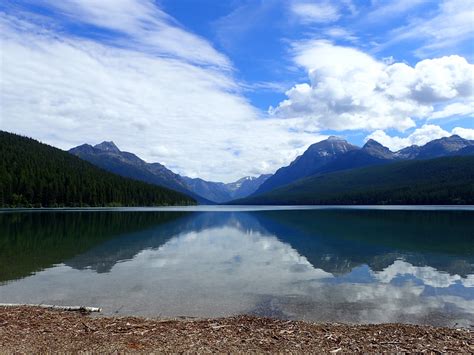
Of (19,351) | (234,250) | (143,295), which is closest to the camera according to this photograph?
(19,351)

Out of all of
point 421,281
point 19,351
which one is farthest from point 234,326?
point 421,281

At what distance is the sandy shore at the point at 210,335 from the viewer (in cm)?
1366

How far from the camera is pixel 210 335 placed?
1515 centimetres

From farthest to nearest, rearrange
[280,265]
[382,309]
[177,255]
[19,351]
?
[177,255] → [280,265] → [382,309] → [19,351]

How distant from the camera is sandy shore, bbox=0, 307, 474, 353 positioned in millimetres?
13664

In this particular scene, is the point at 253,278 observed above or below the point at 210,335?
below

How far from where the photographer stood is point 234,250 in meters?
46.4

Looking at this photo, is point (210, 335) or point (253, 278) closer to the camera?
point (210, 335)

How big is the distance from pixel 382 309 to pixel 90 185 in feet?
622

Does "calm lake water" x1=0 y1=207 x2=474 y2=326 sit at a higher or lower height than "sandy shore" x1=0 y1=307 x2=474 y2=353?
lower

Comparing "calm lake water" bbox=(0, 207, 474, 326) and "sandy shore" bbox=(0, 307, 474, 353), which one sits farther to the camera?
"calm lake water" bbox=(0, 207, 474, 326)

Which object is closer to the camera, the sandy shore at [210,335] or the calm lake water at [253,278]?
the sandy shore at [210,335]

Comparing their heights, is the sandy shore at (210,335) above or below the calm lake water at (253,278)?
above

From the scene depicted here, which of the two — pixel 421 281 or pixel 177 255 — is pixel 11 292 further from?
pixel 421 281
